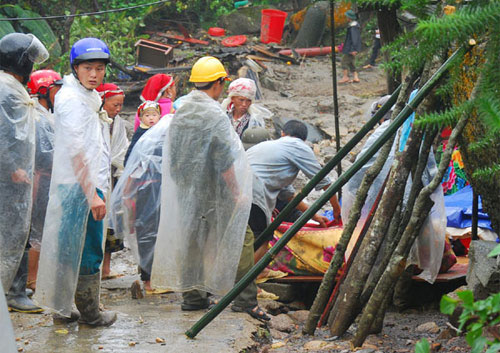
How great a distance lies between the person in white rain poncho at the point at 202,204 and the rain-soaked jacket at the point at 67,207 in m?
0.71

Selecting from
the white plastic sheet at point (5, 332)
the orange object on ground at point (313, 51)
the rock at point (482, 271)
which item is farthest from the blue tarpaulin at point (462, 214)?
the orange object on ground at point (313, 51)

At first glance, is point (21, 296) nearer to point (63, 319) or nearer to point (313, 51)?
point (63, 319)

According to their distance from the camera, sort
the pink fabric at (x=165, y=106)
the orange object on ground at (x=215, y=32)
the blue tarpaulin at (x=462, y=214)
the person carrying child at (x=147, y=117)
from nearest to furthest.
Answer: the blue tarpaulin at (x=462, y=214)
the person carrying child at (x=147, y=117)
the pink fabric at (x=165, y=106)
the orange object on ground at (x=215, y=32)

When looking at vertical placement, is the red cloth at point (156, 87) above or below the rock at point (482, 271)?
above

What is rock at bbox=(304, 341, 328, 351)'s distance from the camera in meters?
4.48

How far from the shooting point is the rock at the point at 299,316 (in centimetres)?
565

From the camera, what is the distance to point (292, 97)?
13406mm

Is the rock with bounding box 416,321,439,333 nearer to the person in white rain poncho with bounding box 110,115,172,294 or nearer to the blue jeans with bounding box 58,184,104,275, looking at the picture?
the person in white rain poncho with bounding box 110,115,172,294

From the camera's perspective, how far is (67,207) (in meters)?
4.42

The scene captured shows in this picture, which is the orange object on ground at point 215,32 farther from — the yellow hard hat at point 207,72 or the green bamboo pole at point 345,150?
the green bamboo pole at point 345,150

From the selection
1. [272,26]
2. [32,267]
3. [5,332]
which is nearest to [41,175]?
[32,267]

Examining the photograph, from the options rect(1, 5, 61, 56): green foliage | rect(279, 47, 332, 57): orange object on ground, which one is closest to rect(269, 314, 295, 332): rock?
rect(1, 5, 61, 56): green foliage

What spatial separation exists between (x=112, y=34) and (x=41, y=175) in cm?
874

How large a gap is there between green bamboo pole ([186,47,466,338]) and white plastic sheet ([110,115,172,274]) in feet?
4.32
